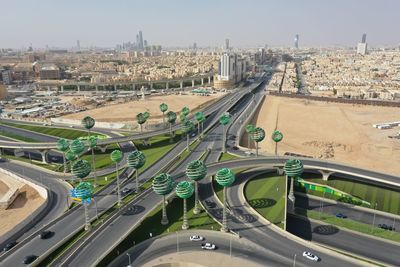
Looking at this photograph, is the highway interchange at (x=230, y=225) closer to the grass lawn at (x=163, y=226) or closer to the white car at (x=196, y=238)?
the grass lawn at (x=163, y=226)

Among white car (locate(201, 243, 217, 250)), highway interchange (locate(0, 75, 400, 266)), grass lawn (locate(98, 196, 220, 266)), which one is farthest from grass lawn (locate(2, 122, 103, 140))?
white car (locate(201, 243, 217, 250))

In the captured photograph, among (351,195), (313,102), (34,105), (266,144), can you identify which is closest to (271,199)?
(351,195)

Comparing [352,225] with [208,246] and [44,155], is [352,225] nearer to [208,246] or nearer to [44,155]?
[208,246]

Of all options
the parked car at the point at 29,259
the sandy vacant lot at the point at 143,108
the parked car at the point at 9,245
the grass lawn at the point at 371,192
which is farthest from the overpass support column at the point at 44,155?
the grass lawn at the point at 371,192

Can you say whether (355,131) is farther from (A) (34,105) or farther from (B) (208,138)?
(A) (34,105)

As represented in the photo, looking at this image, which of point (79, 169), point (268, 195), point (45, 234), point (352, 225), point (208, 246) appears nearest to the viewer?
point (208, 246)

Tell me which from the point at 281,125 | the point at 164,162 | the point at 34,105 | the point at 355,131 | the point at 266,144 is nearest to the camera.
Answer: the point at 164,162

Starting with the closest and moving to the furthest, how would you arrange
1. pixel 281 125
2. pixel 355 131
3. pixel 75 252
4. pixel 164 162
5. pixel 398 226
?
pixel 75 252 → pixel 398 226 → pixel 164 162 → pixel 355 131 → pixel 281 125

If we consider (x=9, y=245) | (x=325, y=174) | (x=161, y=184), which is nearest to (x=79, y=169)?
(x=9, y=245)
